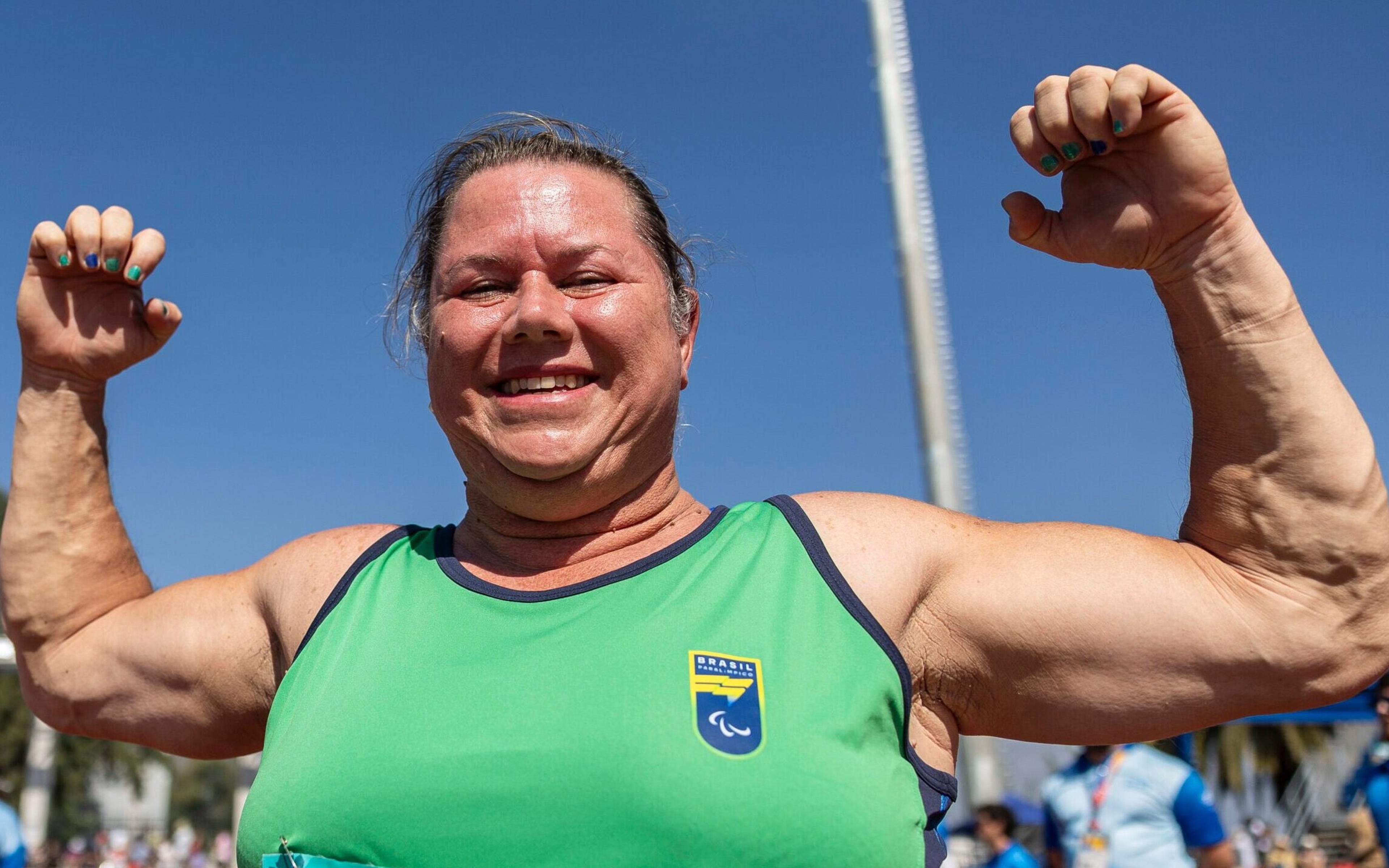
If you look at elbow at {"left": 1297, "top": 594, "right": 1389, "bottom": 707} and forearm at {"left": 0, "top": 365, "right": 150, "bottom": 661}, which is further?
forearm at {"left": 0, "top": 365, "right": 150, "bottom": 661}

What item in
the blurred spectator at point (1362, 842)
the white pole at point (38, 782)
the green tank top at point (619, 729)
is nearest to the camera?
the green tank top at point (619, 729)

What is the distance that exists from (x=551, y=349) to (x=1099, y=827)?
4.55 metres

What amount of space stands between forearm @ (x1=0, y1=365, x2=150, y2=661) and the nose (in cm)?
95

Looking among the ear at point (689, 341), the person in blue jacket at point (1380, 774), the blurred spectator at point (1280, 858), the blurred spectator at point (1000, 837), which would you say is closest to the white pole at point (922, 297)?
the blurred spectator at point (1000, 837)

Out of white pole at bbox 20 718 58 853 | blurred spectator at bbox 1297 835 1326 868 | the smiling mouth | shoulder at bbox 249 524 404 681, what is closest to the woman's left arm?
the smiling mouth

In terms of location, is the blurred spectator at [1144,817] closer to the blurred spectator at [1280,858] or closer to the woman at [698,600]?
the woman at [698,600]

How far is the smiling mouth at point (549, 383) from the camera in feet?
6.46

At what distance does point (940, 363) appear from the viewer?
733 centimetres

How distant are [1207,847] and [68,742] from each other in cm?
3185

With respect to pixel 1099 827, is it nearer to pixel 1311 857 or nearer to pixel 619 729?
pixel 619 729

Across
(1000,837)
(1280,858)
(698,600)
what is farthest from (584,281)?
(1280,858)

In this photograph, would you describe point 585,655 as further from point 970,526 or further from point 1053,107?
point 1053,107

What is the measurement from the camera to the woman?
5.22ft

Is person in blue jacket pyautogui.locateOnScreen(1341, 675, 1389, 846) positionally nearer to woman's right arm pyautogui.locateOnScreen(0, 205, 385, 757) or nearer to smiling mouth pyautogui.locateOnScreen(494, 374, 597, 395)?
smiling mouth pyautogui.locateOnScreen(494, 374, 597, 395)
